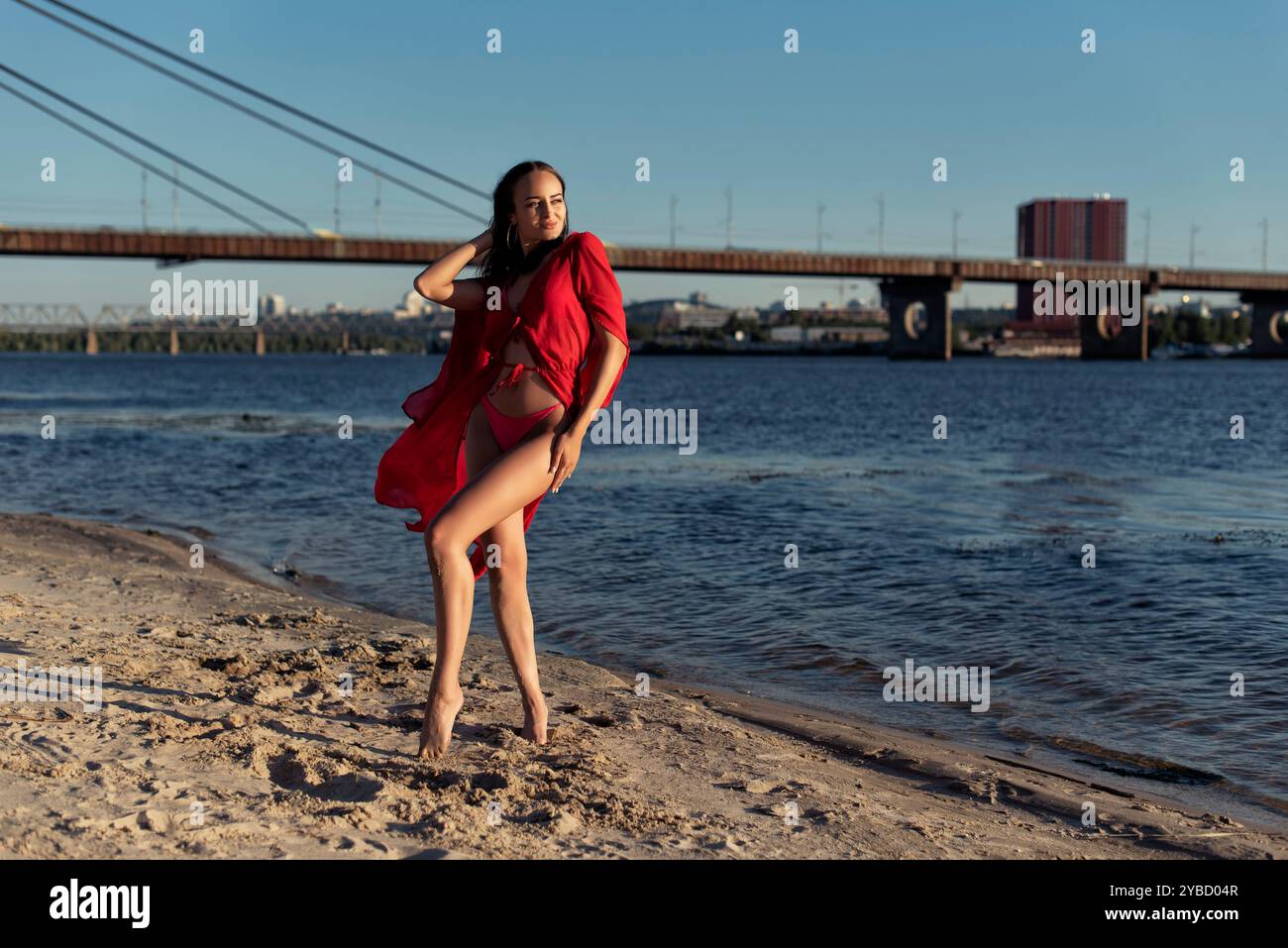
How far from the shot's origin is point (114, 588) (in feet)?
28.6

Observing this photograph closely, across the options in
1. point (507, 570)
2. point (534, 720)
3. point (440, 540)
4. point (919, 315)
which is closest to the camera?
point (440, 540)

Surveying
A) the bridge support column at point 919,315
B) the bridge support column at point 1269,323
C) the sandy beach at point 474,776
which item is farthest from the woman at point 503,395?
the bridge support column at point 1269,323

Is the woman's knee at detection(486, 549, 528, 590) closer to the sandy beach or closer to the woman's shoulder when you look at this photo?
the sandy beach

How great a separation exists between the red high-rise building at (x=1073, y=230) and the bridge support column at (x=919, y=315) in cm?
2068

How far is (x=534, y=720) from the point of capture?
4.83 metres

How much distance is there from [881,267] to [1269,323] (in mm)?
48731

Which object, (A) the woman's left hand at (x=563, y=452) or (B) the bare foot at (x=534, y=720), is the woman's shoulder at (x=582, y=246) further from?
(B) the bare foot at (x=534, y=720)

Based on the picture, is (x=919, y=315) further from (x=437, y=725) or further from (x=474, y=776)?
(x=474, y=776)

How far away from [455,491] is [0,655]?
2.84 metres

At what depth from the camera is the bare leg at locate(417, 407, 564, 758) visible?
14.0ft

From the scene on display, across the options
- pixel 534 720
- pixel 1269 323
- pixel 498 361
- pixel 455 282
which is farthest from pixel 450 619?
pixel 1269 323

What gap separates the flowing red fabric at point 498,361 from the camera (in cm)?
430

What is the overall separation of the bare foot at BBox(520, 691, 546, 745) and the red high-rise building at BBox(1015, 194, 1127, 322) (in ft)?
411
